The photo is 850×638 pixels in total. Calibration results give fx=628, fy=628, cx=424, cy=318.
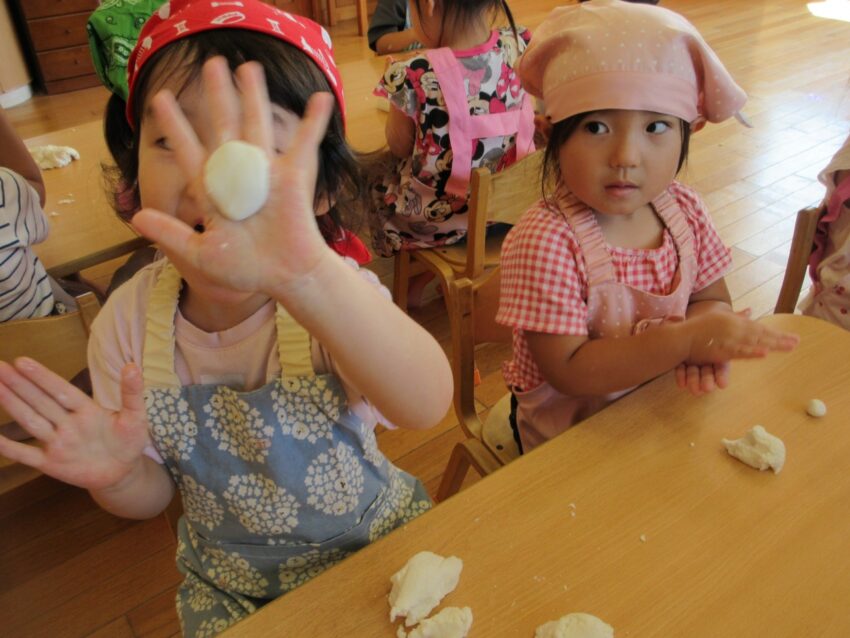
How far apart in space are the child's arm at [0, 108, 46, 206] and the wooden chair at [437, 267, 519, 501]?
3.60 feet

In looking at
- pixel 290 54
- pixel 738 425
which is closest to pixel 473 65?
pixel 290 54

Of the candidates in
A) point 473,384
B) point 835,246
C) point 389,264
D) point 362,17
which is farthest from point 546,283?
point 362,17

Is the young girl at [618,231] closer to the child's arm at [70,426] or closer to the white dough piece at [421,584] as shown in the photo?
the white dough piece at [421,584]

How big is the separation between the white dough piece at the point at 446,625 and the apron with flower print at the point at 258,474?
27 centimetres

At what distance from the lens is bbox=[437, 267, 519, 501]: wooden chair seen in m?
1.07

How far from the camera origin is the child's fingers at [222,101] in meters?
0.53

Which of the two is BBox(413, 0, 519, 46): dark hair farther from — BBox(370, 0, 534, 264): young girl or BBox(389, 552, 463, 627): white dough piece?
BBox(389, 552, 463, 627): white dough piece

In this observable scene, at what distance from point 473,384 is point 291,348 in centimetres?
50

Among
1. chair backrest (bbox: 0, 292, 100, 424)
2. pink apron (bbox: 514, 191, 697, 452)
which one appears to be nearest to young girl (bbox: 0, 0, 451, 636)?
chair backrest (bbox: 0, 292, 100, 424)

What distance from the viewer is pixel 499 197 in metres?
1.51

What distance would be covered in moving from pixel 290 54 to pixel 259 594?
71 cm

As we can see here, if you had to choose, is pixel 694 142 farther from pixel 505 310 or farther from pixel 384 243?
pixel 505 310

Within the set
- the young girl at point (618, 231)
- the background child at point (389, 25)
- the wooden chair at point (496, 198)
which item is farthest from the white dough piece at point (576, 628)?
the background child at point (389, 25)

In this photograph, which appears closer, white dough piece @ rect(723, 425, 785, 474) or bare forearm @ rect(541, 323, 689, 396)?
white dough piece @ rect(723, 425, 785, 474)
